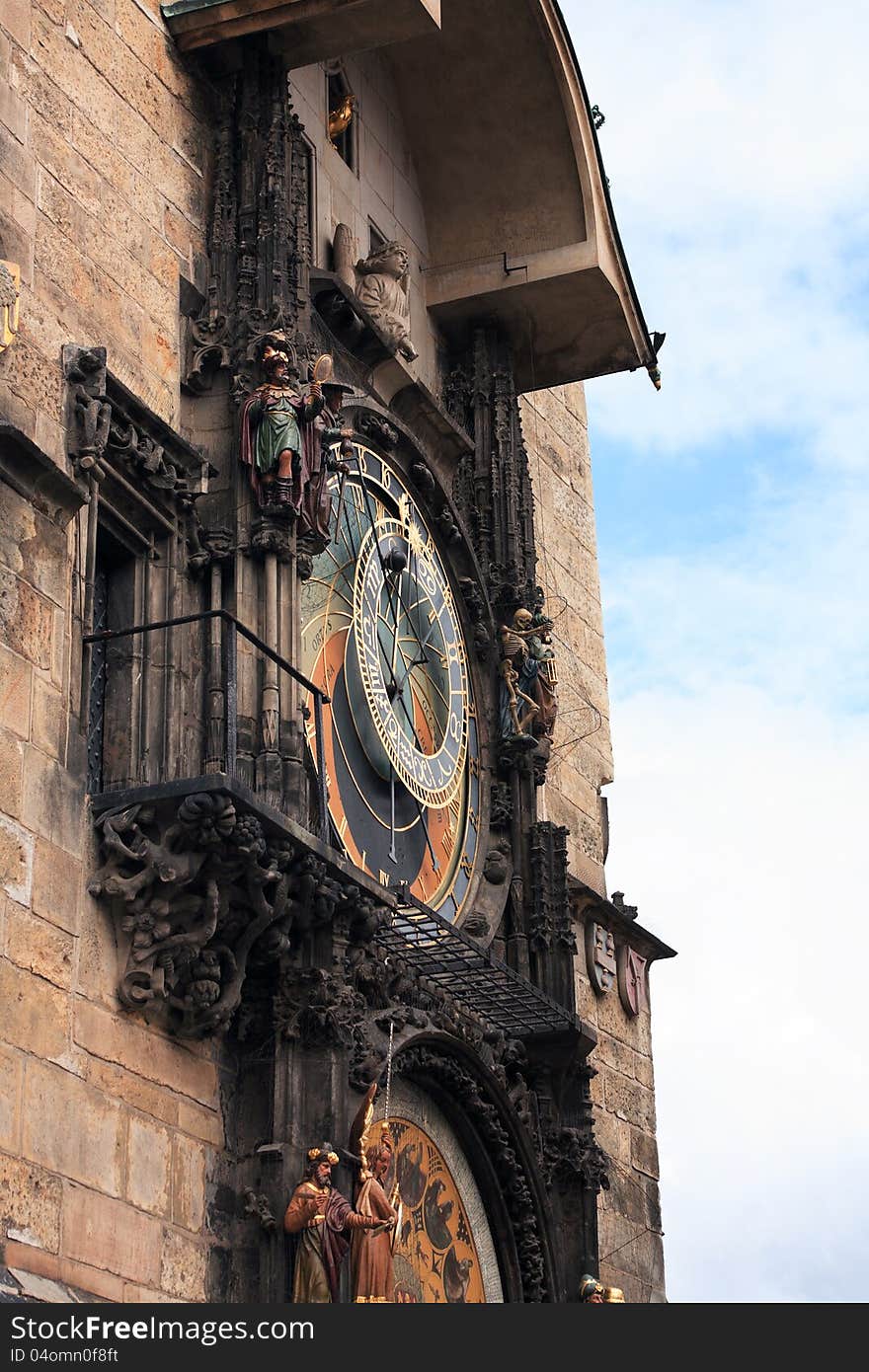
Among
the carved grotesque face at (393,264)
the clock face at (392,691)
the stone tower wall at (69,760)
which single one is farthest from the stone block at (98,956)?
the carved grotesque face at (393,264)

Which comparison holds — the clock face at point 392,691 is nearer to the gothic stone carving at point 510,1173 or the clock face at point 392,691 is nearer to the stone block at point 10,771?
the gothic stone carving at point 510,1173

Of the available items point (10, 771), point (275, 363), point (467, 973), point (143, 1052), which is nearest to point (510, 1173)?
point (467, 973)

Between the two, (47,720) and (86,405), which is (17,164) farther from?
(47,720)

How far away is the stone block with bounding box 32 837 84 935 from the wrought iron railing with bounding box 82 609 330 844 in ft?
2.19

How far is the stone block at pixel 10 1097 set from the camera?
341 inches

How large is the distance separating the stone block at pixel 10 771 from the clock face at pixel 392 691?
223 centimetres

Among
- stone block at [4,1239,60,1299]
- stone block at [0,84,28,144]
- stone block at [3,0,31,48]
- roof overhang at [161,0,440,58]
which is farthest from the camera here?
roof overhang at [161,0,440,58]

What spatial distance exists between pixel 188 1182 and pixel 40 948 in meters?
1.23

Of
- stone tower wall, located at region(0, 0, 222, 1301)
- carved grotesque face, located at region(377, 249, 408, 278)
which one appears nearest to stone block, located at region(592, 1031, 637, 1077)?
carved grotesque face, located at region(377, 249, 408, 278)

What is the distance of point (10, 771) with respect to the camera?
9.19 metres

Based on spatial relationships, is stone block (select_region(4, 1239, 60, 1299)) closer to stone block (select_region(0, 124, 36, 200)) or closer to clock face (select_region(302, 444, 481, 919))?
clock face (select_region(302, 444, 481, 919))

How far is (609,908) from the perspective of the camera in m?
14.8

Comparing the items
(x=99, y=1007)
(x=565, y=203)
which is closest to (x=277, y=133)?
(x=565, y=203)

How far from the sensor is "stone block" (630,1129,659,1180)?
14.7m
